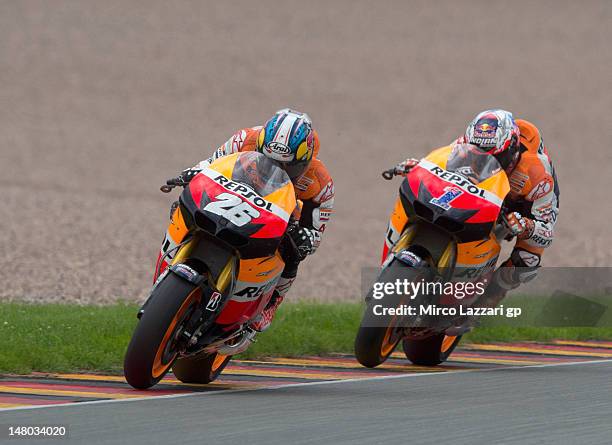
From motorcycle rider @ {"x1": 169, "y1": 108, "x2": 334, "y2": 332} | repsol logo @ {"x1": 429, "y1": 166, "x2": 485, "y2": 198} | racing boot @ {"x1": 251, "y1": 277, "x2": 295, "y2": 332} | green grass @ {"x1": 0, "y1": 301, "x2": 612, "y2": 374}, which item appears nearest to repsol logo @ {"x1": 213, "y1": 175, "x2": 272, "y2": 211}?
motorcycle rider @ {"x1": 169, "y1": 108, "x2": 334, "y2": 332}

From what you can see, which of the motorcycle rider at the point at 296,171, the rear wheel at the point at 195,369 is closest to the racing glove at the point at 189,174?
the motorcycle rider at the point at 296,171

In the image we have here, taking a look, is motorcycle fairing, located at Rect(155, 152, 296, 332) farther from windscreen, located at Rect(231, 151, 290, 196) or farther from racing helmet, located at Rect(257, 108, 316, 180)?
racing helmet, located at Rect(257, 108, 316, 180)

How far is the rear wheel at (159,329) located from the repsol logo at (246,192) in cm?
65

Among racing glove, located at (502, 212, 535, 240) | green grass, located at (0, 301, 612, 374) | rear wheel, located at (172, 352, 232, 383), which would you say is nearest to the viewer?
rear wheel, located at (172, 352, 232, 383)

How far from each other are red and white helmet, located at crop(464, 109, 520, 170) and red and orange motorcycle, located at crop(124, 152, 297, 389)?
225 centimetres

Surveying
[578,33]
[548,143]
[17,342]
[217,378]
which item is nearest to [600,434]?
[217,378]

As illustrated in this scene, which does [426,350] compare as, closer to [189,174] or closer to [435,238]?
[435,238]

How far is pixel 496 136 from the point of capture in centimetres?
1056

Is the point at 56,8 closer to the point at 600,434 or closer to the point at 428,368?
the point at 428,368

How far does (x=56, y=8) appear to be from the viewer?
3841 centimetres

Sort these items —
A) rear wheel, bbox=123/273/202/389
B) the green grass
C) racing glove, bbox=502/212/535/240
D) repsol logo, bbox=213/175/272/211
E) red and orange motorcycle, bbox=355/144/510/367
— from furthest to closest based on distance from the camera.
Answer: racing glove, bbox=502/212/535/240, red and orange motorcycle, bbox=355/144/510/367, the green grass, repsol logo, bbox=213/175/272/211, rear wheel, bbox=123/273/202/389

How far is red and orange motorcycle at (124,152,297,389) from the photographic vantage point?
26.2ft

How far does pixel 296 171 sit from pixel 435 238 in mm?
1277

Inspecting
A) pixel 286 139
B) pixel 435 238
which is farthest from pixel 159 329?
pixel 435 238
